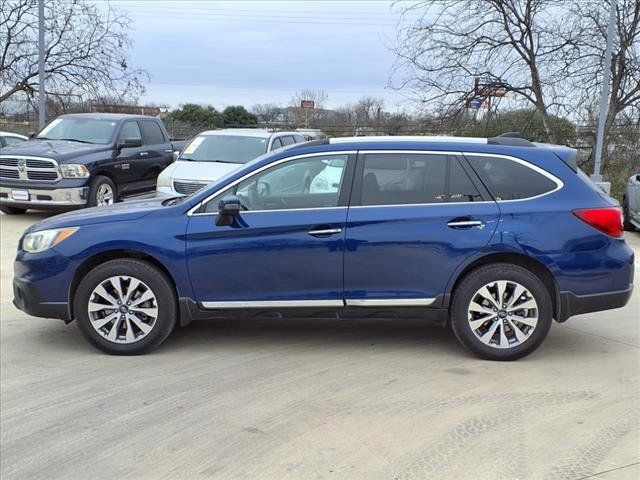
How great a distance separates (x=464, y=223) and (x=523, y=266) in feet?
1.88

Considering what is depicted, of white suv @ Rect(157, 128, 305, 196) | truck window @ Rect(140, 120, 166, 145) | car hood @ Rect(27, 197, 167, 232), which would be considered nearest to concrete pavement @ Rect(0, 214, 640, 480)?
car hood @ Rect(27, 197, 167, 232)

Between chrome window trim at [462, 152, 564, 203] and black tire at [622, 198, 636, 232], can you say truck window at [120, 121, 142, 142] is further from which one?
black tire at [622, 198, 636, 232]

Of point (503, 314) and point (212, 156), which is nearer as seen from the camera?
point (503, 314)

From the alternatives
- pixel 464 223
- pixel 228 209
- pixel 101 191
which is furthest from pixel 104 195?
pixel 464 223

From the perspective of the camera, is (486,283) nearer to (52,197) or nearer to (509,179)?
(509,179)

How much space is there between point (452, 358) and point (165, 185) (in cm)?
678

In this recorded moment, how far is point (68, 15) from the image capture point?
875 inches

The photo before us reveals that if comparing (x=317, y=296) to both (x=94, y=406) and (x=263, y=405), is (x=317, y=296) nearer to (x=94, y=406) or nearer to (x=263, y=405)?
(x=263, y=405)

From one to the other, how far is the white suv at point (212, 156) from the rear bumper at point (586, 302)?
6482 mm

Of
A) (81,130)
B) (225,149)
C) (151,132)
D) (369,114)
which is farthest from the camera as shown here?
(369,114)

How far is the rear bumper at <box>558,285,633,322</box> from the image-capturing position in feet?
15.8

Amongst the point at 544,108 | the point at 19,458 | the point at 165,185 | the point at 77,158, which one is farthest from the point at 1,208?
the point at 544,108

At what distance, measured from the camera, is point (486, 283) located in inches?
189

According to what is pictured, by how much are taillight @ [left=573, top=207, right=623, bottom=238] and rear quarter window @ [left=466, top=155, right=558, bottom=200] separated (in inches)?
11.5
